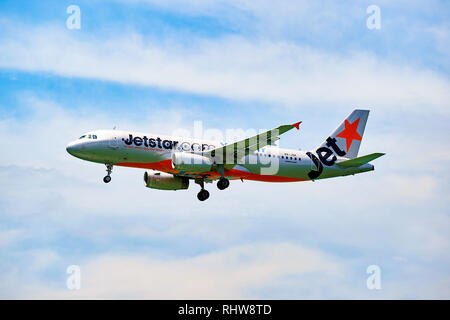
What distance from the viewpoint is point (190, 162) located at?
42.8 meters

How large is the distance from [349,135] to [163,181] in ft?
59.9

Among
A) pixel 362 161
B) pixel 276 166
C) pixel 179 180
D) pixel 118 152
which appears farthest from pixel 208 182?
pixel 362 161

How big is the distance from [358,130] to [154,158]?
21165mm

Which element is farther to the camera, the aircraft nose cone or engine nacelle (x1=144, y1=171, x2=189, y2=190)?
engine nacelle (x1=144, y1=171, x2=189, y2=190)

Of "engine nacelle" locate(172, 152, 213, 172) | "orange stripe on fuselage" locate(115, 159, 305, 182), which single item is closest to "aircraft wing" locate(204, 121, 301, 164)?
"engine nacelle" locate(172, 152, 213, 172)

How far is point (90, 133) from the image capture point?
142ft

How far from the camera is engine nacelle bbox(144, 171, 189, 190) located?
4912 cm

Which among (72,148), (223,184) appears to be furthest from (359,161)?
(72,148)

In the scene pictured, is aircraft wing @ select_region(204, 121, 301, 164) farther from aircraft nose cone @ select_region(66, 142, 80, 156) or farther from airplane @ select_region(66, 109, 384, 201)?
aircraft nose cone @ select_region(66, 142, 80, 156)

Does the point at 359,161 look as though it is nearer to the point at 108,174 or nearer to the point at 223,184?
the point at 223,184

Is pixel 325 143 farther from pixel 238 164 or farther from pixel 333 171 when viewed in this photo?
pixel 238 164

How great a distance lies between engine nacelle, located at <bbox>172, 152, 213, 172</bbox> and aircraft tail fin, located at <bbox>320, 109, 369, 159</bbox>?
44.1 feet

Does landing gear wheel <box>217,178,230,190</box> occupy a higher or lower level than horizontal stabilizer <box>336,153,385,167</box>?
lower

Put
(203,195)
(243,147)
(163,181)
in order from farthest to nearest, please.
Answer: (163,181) < (203,195) < (243,147)
